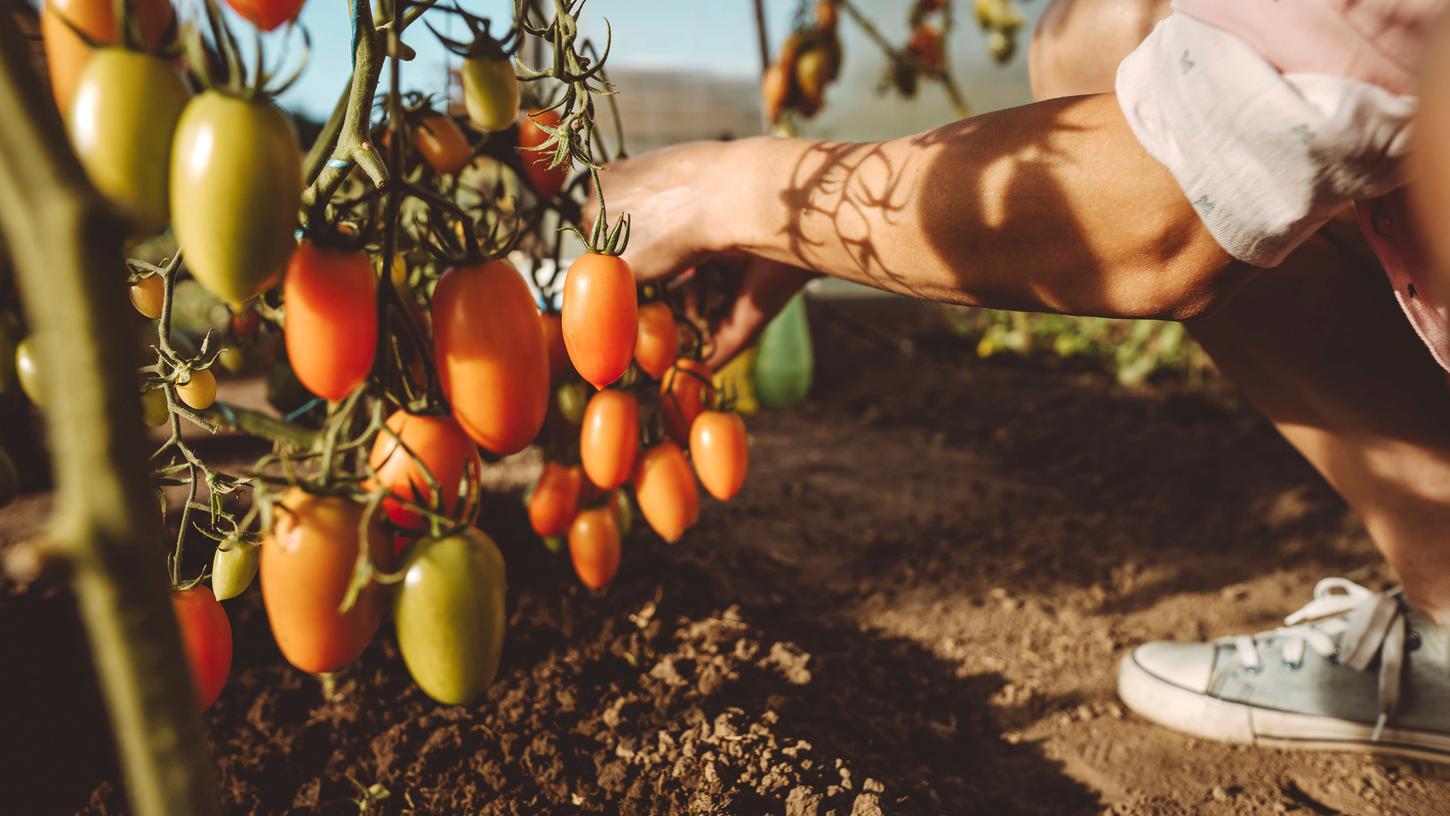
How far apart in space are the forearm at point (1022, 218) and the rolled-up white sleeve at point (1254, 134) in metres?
0.03

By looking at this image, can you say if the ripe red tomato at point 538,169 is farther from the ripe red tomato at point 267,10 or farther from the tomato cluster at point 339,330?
the ripe red tomato at point 267,10

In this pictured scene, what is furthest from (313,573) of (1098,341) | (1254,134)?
(1098,341)

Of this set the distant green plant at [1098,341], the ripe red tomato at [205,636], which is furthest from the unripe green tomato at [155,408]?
the distant green plant at [1098,341]

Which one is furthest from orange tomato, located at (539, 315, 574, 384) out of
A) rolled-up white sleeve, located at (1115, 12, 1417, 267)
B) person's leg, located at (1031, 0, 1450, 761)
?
person's leg, located at (1031, 0, 1450, 761)

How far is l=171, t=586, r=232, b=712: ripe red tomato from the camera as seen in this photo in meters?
0.68

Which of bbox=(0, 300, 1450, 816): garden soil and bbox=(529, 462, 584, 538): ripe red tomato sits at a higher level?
bbox=(529, 462, 584, 538): ripe red tomato

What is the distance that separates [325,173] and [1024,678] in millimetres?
1221

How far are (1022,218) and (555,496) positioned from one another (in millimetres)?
657

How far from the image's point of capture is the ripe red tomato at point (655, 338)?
107 cm

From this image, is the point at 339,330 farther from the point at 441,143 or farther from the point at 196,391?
the point at 441,143

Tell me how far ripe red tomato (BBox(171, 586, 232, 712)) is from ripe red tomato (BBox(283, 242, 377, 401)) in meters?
0.23

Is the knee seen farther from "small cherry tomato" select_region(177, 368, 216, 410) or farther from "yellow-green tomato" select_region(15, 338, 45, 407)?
"yellow-green tomato" select_region(15, 338, 45, 407)

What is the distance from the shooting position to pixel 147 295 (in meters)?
0.83

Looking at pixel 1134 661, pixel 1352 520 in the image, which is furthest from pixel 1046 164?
pixel 1352 520
